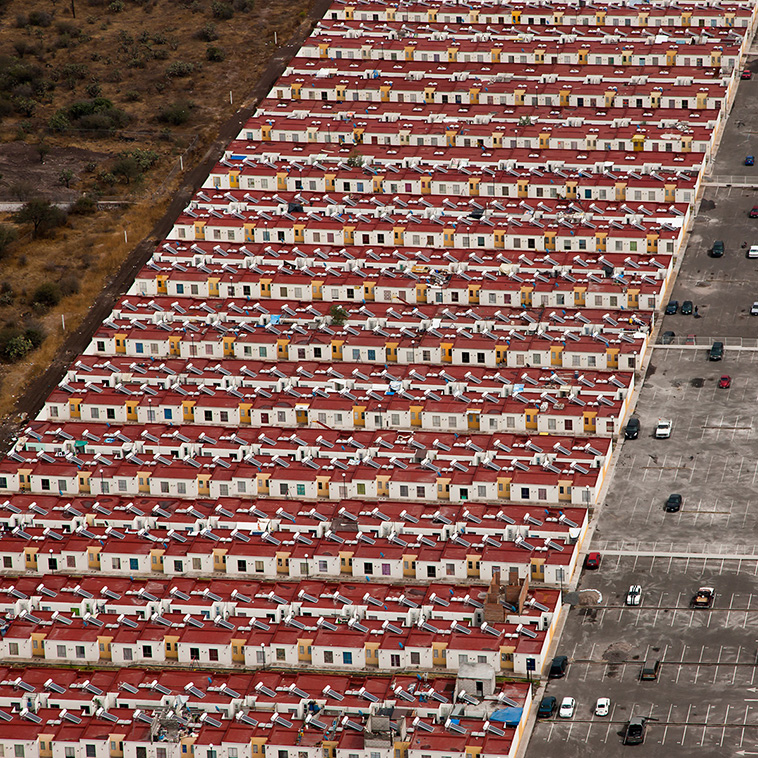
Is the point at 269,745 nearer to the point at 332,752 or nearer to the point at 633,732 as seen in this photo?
the point at 332,752

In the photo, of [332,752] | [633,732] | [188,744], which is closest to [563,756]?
[633,732]

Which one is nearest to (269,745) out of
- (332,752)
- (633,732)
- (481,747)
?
(332,752)

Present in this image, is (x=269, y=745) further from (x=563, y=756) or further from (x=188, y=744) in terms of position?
(x=563, y=756)

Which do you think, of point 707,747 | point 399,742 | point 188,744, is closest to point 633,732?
point 707,747

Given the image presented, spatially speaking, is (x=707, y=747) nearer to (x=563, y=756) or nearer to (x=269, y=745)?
(x=563, y=756)

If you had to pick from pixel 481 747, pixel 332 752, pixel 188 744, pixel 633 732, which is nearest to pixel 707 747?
pixel 633 732
